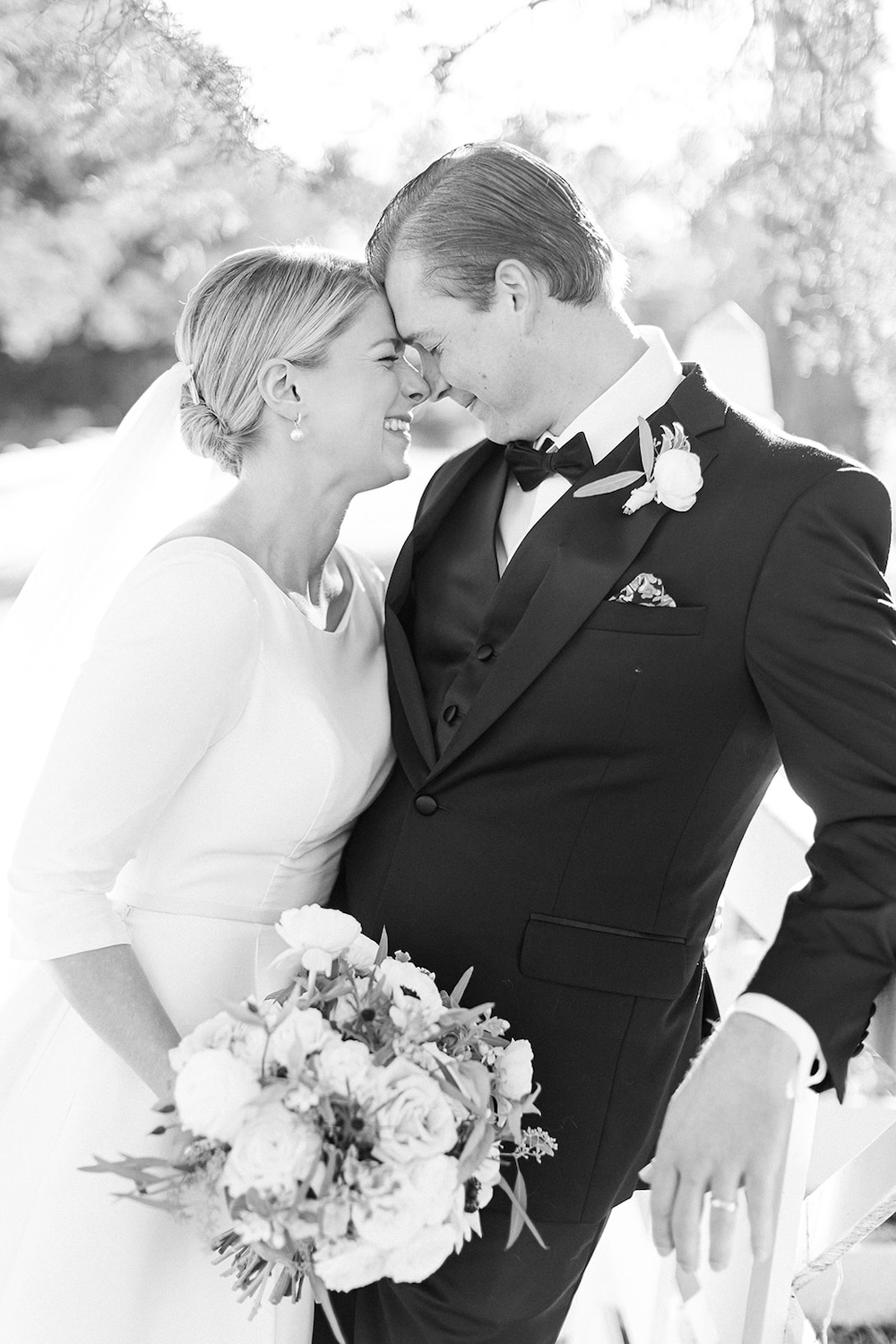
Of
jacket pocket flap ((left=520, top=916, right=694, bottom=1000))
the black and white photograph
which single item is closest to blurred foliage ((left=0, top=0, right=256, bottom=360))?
the black and white photograph

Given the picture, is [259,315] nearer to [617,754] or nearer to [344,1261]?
[617,754]

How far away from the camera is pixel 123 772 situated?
1.38 meters

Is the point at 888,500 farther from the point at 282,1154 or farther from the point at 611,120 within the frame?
the point at 611,120

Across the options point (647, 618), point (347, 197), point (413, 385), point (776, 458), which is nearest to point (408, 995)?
point (647, 618)

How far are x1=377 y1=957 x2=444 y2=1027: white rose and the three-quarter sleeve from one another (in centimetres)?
39

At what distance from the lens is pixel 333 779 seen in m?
1.54

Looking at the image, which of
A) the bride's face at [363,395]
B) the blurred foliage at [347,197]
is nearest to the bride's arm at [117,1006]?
the bride's face at [363,395]

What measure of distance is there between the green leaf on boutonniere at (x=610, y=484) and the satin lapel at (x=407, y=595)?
273 millimetres

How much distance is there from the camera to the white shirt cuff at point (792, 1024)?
3.64ft

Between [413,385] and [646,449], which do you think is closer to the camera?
[646,449]

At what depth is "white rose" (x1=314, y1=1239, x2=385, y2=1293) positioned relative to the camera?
3.51 ft

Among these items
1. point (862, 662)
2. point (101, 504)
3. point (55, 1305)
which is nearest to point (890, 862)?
point (862, 662)

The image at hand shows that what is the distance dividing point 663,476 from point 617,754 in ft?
1.15

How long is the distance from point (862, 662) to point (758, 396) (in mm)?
4289
